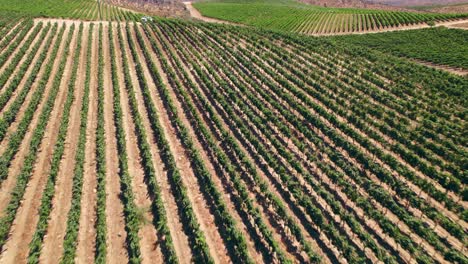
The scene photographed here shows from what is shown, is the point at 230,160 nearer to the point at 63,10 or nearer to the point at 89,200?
the point at 89,200

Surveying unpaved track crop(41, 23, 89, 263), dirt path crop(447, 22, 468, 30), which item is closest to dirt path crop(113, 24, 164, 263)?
unpaved track crop(41, 23, 89, 263)

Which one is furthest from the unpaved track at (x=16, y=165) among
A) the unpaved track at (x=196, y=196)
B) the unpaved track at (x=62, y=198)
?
the unpaved track at (x=196, y=196)

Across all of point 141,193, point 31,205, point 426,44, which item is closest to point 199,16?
point 426,44

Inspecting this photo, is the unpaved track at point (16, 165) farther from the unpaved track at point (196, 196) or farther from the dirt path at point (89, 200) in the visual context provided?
the unpaved track at point (196, 196)

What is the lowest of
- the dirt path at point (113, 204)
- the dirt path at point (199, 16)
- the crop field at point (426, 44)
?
the dirt path at point (113, 204)

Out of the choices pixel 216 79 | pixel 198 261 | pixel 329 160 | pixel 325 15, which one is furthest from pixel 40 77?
pixel 325 15

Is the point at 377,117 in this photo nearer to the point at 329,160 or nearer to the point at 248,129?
the point at 329,160

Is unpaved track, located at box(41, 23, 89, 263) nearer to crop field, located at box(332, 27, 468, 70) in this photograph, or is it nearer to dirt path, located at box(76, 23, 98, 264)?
dirt path, located at box(76, 23, 98, 264)
